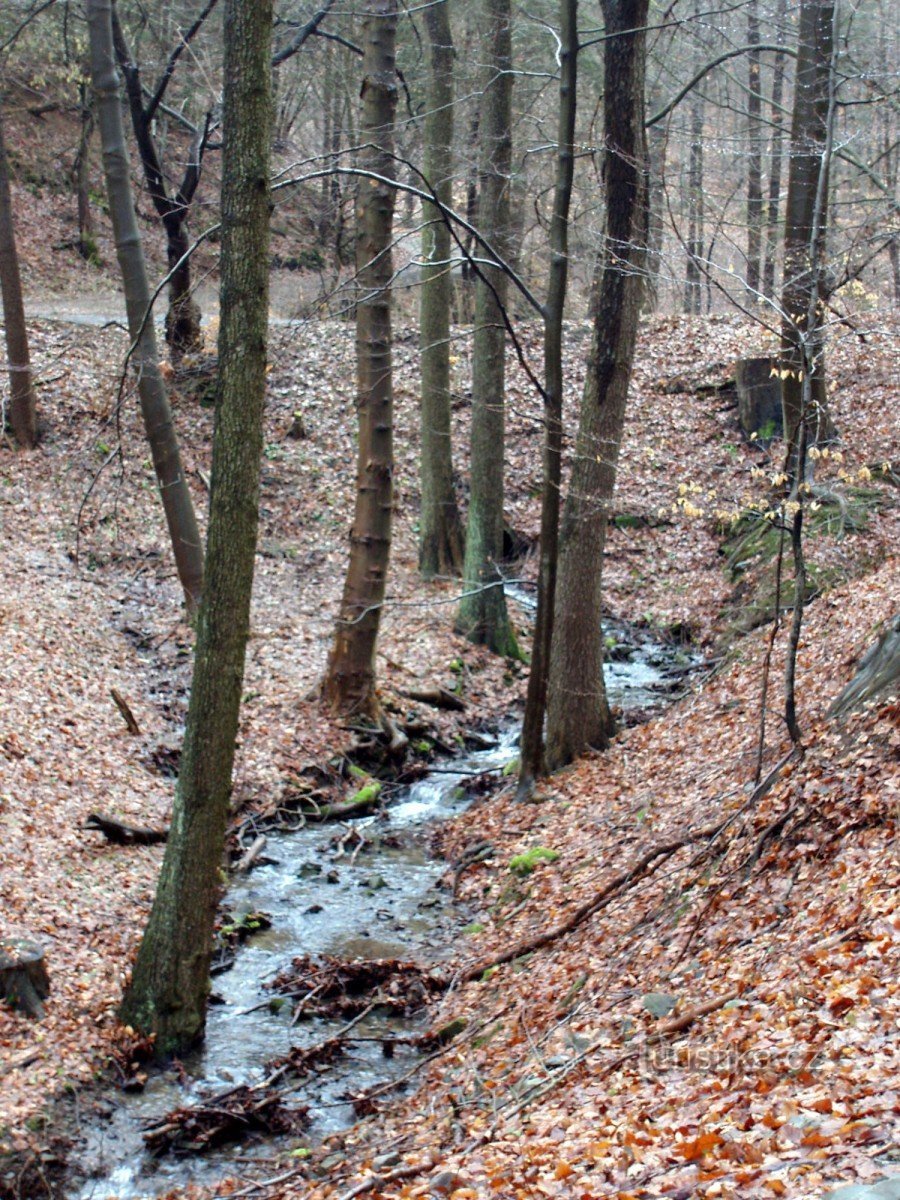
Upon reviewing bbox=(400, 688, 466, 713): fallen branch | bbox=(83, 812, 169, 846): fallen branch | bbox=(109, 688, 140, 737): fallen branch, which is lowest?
bbox=(83, 812, 169, 846): fallen branch

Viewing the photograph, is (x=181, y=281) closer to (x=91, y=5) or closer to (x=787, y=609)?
(x=91, y=5)

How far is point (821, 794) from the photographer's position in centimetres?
657

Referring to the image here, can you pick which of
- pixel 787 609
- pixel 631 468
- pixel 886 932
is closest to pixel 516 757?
pixel 787 609

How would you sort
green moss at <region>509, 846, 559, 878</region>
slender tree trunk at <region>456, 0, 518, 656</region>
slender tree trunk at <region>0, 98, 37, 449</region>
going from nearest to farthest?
green moss at <region>509, 846, 559, 878</region>, slender tree trunk at <region>456, 0, 518, 656</region>, slender tree trunk at <region>0, 98, 37, 449</region>

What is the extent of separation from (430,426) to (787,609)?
6.56 meters

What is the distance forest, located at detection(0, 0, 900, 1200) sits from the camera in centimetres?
523

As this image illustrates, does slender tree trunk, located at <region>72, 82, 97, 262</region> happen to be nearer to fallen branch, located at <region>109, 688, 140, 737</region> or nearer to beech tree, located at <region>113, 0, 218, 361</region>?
beech tree, located at <region>113, 0, 218, 361</region>

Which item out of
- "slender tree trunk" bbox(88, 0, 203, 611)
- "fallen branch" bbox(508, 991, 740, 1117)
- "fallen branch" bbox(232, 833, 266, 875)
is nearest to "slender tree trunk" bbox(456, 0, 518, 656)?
"slender tree trunk" bbox(88, 0, 203, 611)

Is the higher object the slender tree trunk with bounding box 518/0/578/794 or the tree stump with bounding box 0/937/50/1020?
the slender tree trunk with bounding box 518/0/578/794

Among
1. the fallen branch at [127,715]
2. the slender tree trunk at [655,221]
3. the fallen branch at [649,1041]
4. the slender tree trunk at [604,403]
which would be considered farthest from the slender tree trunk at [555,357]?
the fallen branch at [649,1041]

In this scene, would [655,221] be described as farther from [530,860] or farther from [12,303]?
[12,303]

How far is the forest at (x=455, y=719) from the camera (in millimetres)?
5230

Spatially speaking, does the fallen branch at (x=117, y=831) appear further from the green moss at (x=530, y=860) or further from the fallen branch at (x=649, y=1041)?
the fallen branch at (x=649, y=1041)

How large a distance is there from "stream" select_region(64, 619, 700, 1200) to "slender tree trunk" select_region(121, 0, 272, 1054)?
1.54 ft
